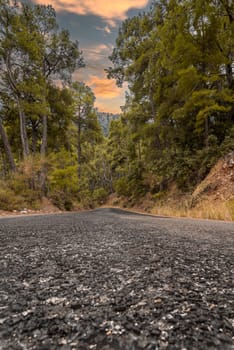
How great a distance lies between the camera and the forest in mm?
8445

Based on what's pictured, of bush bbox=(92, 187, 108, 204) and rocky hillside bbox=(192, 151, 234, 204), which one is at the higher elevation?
rocky hillside bbox=(192, 151, 234, 204)

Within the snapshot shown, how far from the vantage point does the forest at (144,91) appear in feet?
27.7

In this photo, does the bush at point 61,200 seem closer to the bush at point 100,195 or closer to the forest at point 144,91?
the forest at point 144,91

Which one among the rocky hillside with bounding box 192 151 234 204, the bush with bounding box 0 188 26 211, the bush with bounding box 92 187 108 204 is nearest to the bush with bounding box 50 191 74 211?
the bush with bounding box 0 188 26 211

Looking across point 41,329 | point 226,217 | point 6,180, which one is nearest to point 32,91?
point 6,180

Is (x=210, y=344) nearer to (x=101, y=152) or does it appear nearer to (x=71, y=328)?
(x=71, y=328)

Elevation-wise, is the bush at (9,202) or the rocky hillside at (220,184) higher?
the rocky hillside at (220,184)

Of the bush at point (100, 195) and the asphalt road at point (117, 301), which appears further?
the bush at point (100, 195)

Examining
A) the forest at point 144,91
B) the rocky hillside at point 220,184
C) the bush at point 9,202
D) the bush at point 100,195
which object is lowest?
the bush at point 100,195

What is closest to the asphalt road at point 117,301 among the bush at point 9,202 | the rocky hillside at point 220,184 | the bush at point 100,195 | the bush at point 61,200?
the rocky hillside at point 220,184

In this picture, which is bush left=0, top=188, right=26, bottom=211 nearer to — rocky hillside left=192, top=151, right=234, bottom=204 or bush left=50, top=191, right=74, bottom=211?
bush left=50, top=191, right=74, bottom=211

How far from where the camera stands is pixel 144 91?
1328 centimetres

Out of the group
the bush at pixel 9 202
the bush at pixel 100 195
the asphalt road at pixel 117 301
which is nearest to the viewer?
the asphalt road at pixel 117 301

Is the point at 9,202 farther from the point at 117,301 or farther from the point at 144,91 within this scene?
the point at 144,91
